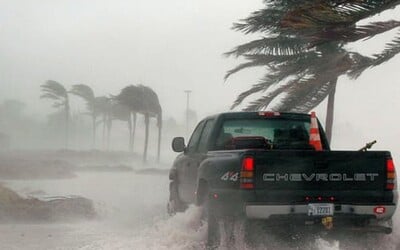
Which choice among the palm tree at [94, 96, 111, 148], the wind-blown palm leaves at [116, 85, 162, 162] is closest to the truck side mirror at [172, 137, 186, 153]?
the wind-blown palm leaves at [116, 85, 162, 162]

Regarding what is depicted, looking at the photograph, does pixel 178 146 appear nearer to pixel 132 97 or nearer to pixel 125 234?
pixel 125 234

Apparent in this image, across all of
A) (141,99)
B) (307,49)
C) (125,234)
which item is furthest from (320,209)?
(141,99)

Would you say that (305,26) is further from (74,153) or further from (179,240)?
(74,153)

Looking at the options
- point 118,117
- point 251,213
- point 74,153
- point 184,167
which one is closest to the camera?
point 251,213

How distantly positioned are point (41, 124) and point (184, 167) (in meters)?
80.3

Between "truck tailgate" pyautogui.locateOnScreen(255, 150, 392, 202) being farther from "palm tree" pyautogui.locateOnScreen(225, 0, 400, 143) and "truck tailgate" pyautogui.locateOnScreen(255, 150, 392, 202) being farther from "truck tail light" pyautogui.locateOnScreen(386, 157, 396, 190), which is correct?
"palm tree" pyautogui.locateOnScreen(225, 0, 400, 143)

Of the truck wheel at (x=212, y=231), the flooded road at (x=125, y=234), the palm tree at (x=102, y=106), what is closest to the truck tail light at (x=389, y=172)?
the flooded road at (x=125, y=234)

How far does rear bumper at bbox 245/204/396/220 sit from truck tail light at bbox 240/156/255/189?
Answer: 211mm

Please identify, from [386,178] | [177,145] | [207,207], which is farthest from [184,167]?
[386,178]

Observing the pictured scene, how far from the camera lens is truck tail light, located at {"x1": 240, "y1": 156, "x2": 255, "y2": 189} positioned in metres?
6.17

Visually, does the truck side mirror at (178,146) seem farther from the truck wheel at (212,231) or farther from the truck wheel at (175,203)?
the truck wheel at (212,231)

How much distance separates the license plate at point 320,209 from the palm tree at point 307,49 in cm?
279

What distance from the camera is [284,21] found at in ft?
27.0

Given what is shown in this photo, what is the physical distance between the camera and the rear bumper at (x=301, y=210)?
6164 millimetres
